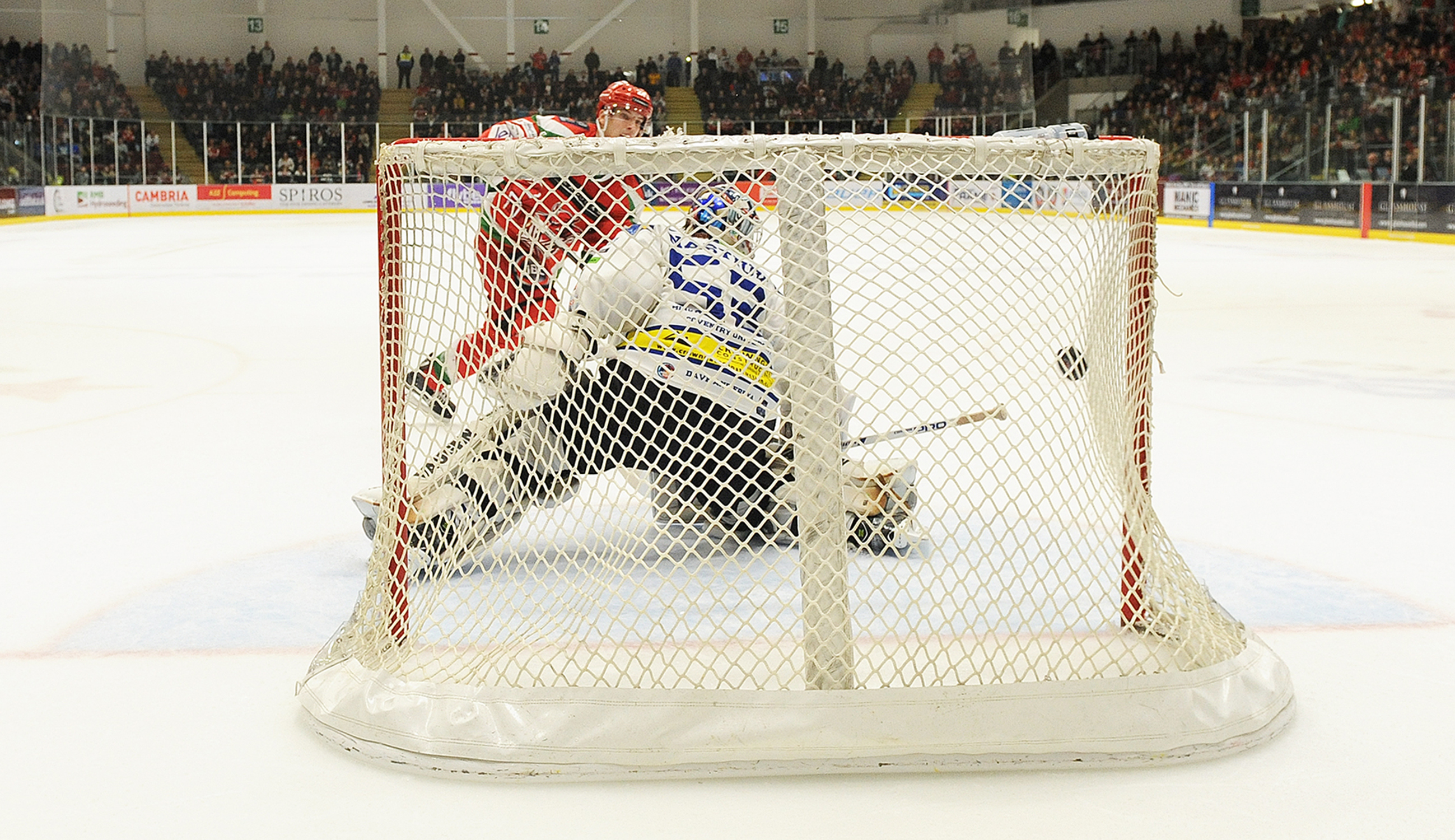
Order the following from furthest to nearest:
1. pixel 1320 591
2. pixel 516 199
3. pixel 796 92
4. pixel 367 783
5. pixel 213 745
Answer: pixel 796 92
pixel 1320 591
pixel 516 199
pixel 213 745
pixel 367 783

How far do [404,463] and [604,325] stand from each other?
35 centimetres

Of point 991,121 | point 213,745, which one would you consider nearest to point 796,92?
point 991,121

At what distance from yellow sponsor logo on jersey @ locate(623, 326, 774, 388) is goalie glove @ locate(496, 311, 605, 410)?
0.10 m

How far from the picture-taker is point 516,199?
6.43 feet

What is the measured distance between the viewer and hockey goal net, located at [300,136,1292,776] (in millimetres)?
1768

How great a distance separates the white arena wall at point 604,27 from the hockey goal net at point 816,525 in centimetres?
2374

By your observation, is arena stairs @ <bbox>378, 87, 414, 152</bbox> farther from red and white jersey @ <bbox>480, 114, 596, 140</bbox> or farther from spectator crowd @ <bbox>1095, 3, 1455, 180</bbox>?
red and white jersey @ <bbox>480, 114, 596, 140</bbox>

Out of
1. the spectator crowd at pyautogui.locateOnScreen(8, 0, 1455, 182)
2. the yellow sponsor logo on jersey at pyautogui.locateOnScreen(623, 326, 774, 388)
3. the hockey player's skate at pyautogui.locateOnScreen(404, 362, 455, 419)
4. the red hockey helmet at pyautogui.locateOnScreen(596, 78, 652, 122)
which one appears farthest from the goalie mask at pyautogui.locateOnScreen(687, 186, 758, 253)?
the spectator crowd at pyautogui.locateOnScreen(8, 0, 1455, 182)

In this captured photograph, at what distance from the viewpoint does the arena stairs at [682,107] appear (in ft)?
85.2

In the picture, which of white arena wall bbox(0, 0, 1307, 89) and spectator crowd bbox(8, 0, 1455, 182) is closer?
spectator crowd bbox(8, 0, 1455, 182)

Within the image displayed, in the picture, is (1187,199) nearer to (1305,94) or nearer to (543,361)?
(1305,94)

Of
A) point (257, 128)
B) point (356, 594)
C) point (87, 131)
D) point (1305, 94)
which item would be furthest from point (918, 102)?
point (356, 594)

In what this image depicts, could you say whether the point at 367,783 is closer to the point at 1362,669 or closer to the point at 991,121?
the point at 1362,669

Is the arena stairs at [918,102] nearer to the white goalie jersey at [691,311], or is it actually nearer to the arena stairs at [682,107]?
the arena stairs at [682,107]
